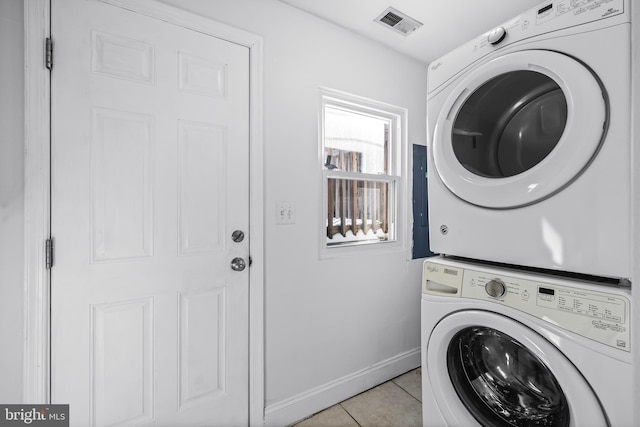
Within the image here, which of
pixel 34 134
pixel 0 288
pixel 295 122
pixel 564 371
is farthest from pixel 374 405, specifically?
pixel 34 134

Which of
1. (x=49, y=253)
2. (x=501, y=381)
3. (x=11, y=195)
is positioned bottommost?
(x=501, y=381)

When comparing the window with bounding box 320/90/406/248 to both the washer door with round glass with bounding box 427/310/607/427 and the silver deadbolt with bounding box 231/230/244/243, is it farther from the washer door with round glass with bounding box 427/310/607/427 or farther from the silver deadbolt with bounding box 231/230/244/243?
the washer door with round glass with bounding box 427/310/607/427

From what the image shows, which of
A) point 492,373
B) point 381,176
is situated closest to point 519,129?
point 492,373

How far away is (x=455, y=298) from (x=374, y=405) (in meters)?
1.19

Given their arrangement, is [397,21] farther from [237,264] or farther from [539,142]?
[237,264]

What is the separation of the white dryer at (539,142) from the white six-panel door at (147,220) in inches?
39.0

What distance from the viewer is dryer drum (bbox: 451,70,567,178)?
3.14 feet

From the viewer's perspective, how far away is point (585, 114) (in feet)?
2.57

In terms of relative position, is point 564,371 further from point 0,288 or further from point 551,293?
point 0,288

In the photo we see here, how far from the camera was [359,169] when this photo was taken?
6.70 ft

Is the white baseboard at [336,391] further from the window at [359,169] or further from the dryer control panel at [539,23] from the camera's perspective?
the dryer control panel at [539,23]

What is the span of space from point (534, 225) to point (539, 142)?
0.31m

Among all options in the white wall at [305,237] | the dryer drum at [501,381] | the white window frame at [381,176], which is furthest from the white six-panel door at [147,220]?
the dryer drum at [501,381]

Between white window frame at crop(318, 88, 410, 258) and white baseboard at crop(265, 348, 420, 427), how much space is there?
2.65 ft
